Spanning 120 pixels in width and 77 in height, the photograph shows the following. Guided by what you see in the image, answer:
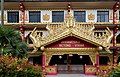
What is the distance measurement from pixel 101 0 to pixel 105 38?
4328 millimetres

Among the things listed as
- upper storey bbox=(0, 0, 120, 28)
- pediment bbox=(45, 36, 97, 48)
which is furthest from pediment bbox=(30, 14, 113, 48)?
upper storey bbox=(0, 0, 120, 28)

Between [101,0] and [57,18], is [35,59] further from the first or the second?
[101,0]

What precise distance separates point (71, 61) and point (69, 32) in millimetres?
4192

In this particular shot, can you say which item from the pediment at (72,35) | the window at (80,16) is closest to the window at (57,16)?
the window at (80,16)

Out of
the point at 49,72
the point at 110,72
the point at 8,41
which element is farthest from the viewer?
the point at 49,72

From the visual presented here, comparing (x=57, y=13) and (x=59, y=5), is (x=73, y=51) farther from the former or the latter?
(x=59, y=5)

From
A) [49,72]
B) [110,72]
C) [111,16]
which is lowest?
[49,72]

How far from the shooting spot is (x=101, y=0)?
124 ft

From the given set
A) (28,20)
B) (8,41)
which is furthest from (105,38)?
(8,41)

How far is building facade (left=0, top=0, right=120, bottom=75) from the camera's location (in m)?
35.2

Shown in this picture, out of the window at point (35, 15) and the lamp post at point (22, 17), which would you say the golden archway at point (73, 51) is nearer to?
the lamp post at point (22, 17)

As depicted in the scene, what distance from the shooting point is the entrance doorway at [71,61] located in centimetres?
3697

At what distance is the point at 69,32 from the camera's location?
115ft

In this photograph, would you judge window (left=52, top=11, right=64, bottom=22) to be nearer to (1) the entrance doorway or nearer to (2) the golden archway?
(1) the entrance doorway
